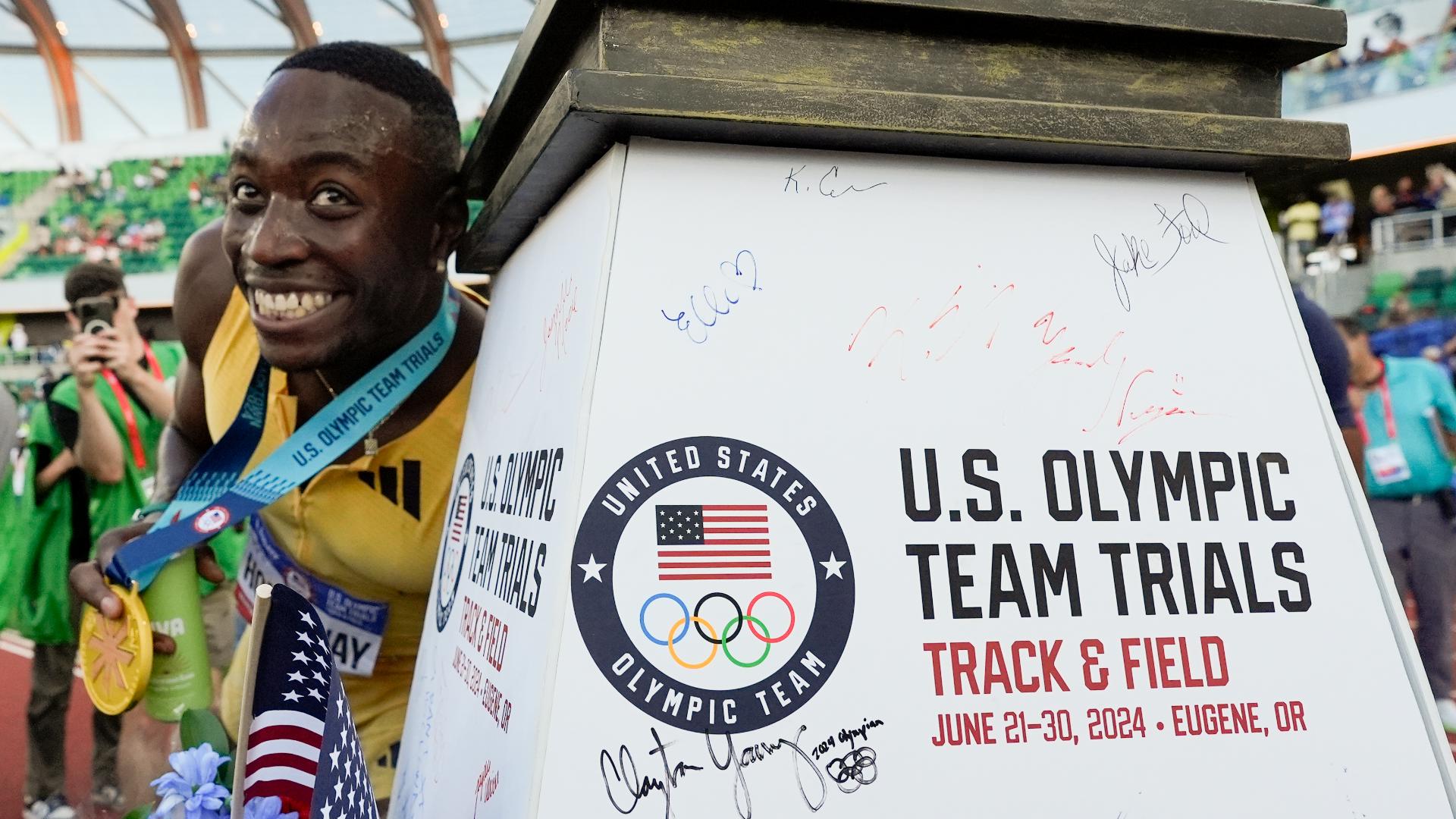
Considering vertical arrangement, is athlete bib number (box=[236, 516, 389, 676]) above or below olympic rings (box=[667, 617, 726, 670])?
above

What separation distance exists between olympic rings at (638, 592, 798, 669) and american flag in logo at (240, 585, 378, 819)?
281 mm

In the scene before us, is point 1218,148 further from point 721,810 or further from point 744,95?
point 721,810

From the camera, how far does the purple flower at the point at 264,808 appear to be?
2.80 feet

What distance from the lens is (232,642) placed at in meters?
3.75

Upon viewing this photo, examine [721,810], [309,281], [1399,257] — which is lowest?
[721,810]

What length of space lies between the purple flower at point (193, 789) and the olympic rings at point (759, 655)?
19.7 inches

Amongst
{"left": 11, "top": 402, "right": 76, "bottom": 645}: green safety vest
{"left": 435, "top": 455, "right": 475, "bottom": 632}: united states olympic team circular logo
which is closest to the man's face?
{"left": 435, "top": 455, "right": 475, "bottom": 632}: united states olympic team circular logo

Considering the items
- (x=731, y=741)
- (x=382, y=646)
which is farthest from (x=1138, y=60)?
(x=382, y=646)

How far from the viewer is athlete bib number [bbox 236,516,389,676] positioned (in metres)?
1.55

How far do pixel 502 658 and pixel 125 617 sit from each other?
75 centimetres
